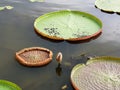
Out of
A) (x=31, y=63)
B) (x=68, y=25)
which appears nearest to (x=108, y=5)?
(x=68, y=25)

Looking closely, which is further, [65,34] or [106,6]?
[106,6]

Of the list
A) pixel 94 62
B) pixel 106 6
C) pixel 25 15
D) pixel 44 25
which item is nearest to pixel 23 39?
pixel 44 25

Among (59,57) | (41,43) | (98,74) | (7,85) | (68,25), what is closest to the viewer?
(7,85)

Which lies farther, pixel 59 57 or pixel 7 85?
pixel 59 57

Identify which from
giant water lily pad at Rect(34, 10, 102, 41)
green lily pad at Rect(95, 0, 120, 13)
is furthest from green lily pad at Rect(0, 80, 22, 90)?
green lily pad at Rect(95, 0, 120, 13)

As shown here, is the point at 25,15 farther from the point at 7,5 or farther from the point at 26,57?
the point at 26,57

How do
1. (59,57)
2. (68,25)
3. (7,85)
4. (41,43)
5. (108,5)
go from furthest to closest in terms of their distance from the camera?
(108,5) < (68,25) < (41,43) < (59,57) < (7,85)

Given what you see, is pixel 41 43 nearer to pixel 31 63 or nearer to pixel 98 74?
pixel 31 63

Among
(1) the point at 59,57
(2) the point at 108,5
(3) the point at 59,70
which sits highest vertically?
(2) the point at 108,5
